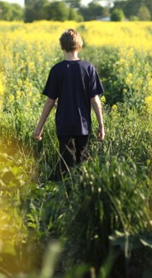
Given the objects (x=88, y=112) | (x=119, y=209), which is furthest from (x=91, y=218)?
(x=88, y=112)

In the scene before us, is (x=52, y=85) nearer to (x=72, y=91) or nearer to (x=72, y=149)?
(x=72, y=91)

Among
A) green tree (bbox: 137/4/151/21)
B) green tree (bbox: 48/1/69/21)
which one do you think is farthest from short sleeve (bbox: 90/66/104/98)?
green tree (bbox: 137/4/151/21)

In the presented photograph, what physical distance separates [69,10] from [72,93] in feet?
172

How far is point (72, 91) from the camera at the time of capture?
15.7ft

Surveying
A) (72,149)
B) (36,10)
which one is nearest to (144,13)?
(36,10)

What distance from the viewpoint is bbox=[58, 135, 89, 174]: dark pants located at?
484cm

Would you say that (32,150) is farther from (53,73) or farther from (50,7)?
(50,7)

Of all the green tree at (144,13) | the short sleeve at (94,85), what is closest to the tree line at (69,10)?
the green tree at (144,13)

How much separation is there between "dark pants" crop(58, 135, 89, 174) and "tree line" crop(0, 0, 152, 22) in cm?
4756

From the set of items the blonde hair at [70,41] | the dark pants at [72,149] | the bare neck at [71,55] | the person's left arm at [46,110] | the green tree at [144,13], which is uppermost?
the blonde hair at [70,41]

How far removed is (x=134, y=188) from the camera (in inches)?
134

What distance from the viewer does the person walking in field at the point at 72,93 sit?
4738 mm

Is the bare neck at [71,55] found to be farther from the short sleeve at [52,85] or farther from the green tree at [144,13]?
the green tree at [144,13]

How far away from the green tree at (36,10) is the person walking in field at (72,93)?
47.6m
